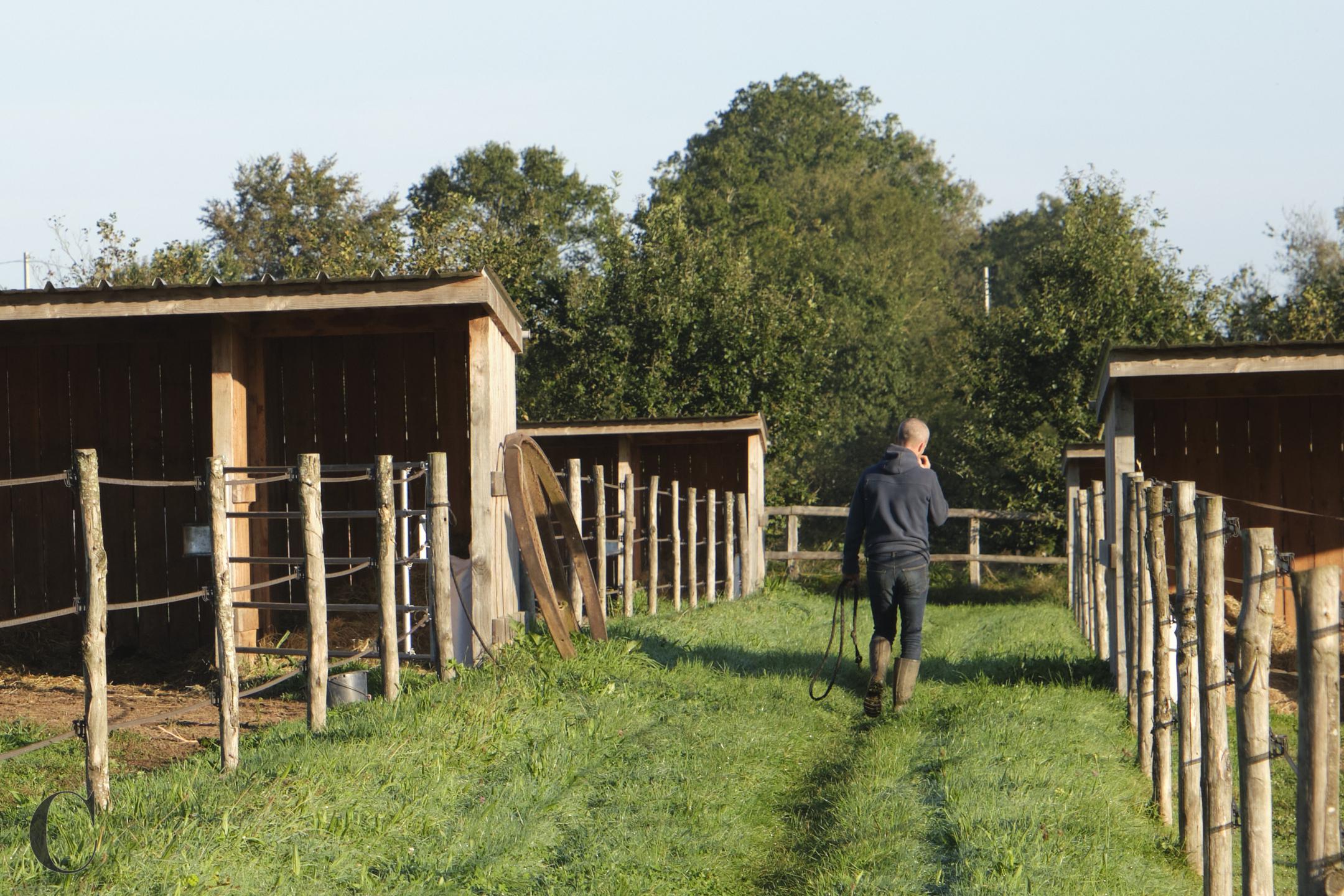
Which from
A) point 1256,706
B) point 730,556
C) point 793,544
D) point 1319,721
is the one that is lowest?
point 793,544

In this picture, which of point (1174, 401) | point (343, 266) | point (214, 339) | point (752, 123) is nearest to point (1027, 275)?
point (1174, 401)

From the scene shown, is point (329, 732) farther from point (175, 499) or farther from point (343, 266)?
point (343, 266)

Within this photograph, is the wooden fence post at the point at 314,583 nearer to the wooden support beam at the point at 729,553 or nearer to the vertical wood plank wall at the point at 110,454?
the vertical wood plank wall at the point at 110,454

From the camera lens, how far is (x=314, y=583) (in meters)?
6.95

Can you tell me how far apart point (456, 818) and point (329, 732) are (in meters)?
1.43

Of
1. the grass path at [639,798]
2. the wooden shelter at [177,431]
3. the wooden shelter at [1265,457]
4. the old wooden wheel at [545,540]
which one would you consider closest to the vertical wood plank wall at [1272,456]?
the wooden shelter at [1265,457]

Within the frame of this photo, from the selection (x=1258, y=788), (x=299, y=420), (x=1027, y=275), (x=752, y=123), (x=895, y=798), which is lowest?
(x=895, y=798)

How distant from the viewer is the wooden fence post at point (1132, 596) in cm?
684

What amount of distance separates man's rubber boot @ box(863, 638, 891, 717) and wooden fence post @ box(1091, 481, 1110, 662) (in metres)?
3.26

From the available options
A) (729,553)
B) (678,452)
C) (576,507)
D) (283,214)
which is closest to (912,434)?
(576,507)

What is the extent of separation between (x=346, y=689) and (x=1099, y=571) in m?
6.84

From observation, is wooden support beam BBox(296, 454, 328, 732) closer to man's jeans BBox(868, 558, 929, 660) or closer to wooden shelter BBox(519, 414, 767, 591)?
man's jeans BBox(868, 558, 929, 660)

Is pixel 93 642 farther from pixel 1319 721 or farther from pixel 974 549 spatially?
pixel 974 549

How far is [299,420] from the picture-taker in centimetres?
1150
